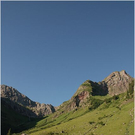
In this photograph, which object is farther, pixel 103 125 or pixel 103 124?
pixel 103 124

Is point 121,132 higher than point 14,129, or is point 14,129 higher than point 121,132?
point 121,132

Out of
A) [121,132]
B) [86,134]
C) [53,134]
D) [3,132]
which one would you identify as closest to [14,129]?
[3,132]

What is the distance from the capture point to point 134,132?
5969cm

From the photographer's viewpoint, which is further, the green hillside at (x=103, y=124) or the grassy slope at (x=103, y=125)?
the green hillside at (x=103, y=124)

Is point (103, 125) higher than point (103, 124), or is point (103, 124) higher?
point (103, 124)

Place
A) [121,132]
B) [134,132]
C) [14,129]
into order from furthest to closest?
[14,129] < [121,132] < [134,132]

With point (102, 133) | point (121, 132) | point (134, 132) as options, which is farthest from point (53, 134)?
point (134, 132)

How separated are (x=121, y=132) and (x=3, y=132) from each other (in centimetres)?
15673

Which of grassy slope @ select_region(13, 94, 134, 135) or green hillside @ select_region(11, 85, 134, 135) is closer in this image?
grassy slope @ select_region(13, 94, 134, 135)

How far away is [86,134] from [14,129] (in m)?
145

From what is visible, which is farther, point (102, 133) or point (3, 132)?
point (3, 132)

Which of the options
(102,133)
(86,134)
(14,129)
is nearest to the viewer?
(102,133)

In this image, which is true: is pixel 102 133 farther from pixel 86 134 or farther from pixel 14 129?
pixel 14 129

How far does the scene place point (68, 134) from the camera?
92.1 metres
